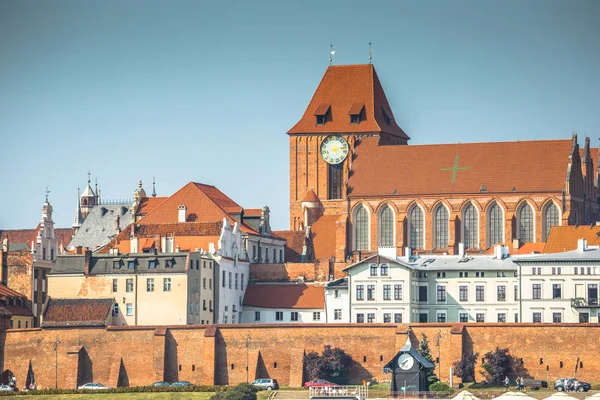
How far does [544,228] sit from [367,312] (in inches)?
1043

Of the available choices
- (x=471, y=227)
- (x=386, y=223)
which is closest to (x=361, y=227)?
(x=386, y=223)

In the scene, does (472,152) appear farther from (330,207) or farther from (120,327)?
(120,327)

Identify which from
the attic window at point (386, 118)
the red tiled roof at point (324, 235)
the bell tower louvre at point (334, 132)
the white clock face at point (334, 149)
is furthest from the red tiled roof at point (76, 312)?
the attic window at point (386, 118)

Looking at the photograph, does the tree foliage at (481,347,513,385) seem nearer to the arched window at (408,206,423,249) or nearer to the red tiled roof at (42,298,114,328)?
the red tiled roof at (42,298,114,328)

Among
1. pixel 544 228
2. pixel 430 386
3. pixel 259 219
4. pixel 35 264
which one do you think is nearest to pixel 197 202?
pixel 259 219

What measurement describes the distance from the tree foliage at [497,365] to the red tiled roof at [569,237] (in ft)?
60.0

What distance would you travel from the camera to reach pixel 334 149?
536 ft

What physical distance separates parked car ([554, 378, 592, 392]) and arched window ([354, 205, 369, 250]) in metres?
47.0

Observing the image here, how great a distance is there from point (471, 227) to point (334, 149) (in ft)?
57.3

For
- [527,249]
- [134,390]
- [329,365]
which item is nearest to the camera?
[134,390]

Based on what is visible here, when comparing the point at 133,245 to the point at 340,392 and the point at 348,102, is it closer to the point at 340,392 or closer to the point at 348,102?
the point at 340,392

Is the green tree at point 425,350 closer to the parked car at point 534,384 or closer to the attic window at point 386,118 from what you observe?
the parked car at point 534,384

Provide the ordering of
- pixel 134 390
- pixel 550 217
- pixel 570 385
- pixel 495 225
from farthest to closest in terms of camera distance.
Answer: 1. pixel 495 225
2. pixel 550 217
3. pixel 134 390
4. pixel 570 385

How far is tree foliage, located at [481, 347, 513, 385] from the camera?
372ft
